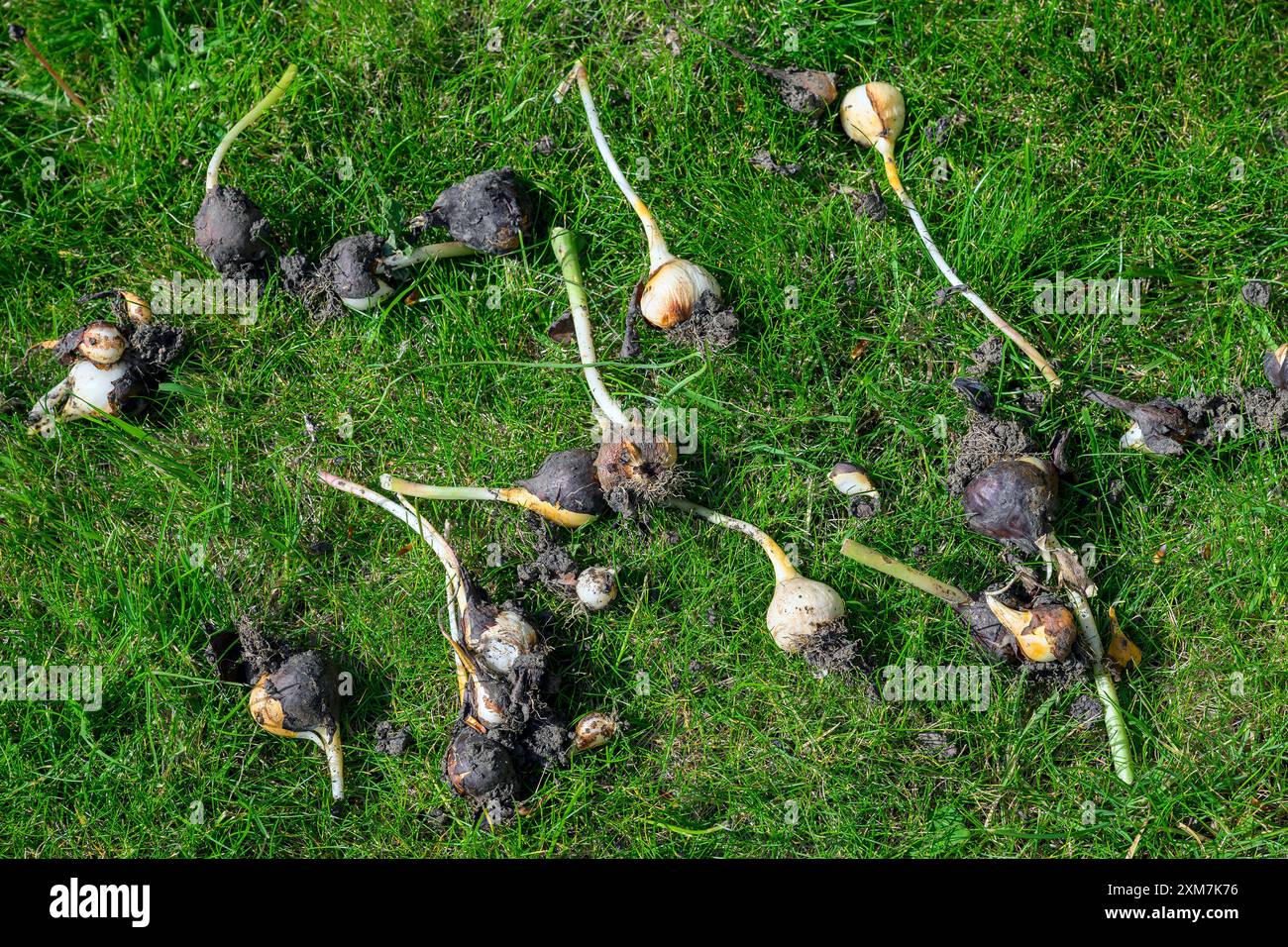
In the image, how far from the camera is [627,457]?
304 centimetres

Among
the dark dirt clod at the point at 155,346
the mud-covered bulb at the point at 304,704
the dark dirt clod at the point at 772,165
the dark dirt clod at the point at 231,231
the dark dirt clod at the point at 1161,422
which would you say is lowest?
the mud-covered bulb at the point at 304,704

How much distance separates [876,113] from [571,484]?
64.9 inches

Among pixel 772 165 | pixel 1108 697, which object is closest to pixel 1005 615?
pixel 1108 697

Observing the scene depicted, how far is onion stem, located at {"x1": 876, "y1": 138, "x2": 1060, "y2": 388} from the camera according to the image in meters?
3.23

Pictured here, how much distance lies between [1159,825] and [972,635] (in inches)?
32.5

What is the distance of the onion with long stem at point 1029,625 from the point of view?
9.71 ft

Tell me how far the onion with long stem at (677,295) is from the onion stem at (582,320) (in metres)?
0.20

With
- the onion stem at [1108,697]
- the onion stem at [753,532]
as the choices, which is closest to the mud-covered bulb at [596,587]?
the onion stem at [753,532]

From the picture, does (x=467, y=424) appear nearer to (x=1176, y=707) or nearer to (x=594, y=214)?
(x=594, y=214)

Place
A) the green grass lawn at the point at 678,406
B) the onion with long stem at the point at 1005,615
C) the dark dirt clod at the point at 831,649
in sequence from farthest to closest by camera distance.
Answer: the green grass lawn at the point at 678,406 → the dark dirt clod at the point at 831,649 → the onion with long stem at the point at 1005,615

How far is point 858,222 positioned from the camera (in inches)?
133

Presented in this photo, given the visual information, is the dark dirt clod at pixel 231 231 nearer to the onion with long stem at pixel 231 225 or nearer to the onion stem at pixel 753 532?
the onion with long stem at pixel 231 225

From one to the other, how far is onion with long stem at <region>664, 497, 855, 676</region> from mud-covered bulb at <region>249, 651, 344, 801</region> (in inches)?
50.3
